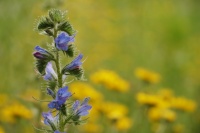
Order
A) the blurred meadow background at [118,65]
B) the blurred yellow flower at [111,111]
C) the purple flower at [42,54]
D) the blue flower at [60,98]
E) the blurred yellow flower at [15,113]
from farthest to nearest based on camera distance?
1. the blurred meadow background at [118,65]
2. the blurred yellow flower at [111,111]
3. the blurred yellow flower at [15,113]
4. the purple flower at [42,54]
5. the blue flower at [60,98]

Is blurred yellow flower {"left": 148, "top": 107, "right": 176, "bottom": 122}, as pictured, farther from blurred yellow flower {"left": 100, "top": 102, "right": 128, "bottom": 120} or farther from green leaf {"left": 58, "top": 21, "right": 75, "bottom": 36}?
green leaf {"left": 58, "top": 21, "right": 75, "bottom": 36}

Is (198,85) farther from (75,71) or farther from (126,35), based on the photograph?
(75,71)

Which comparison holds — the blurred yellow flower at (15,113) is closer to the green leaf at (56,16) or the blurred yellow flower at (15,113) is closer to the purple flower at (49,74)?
the purple flower at (49,74)

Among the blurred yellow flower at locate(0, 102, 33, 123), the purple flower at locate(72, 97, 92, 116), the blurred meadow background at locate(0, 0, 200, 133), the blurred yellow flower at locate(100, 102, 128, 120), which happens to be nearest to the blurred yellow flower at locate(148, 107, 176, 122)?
the blurred meadow background at locate(0, 0, 200, 133)

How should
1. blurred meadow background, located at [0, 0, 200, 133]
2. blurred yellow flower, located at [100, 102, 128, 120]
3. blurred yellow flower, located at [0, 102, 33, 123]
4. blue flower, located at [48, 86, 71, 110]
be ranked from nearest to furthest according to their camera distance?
blue flower, located at [48, 86, 71, 110]
blurred yellow flower, located at [0, 102, 33, 123]
blurred yellow flower, located at [100, 102, 128, 120]
blurred meadow background, located at [0, 0, 200, 133]

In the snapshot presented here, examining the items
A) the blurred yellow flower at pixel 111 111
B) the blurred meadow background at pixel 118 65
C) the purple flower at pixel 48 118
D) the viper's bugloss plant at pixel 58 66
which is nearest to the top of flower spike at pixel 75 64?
the viper's bugloss plant at pixel 58 66

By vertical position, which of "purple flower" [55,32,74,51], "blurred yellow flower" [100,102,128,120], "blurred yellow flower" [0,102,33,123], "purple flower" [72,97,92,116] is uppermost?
"blurred yellow flower" [100,102,128,120]

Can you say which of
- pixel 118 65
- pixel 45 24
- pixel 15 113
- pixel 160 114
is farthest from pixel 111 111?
pixel 118 65
